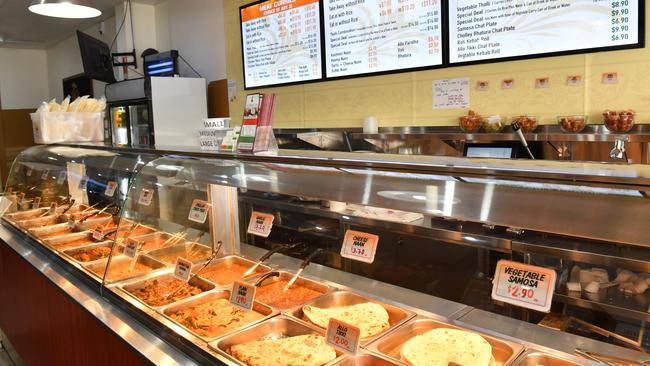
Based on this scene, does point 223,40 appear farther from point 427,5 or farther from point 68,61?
point 68,61

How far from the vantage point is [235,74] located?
609 centimetres

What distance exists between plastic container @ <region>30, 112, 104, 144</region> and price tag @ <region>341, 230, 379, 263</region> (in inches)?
117

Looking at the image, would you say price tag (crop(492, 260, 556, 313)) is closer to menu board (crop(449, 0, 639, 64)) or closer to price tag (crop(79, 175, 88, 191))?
menu board (crop(449, 0, 639, 64))

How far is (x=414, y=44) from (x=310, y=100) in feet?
4.68

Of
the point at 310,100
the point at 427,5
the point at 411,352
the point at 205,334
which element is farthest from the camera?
the point at 310,100

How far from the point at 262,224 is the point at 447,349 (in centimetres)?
92

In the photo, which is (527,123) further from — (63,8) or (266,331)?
(63,8)

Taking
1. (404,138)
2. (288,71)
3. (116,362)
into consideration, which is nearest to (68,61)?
(288,71)

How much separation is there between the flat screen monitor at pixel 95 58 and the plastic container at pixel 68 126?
2.29m

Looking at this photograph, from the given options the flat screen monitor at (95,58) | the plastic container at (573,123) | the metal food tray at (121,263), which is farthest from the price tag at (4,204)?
the plastic container at (573,123)

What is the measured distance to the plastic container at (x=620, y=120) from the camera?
3.22m

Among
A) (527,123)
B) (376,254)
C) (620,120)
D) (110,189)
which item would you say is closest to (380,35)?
(527,123)

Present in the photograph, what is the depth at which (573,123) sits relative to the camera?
3.42 metres

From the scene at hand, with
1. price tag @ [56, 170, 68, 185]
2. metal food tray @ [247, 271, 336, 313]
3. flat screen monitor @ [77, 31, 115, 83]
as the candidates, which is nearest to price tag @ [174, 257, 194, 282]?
metal food tray @ [247, 271, 336, 313]
